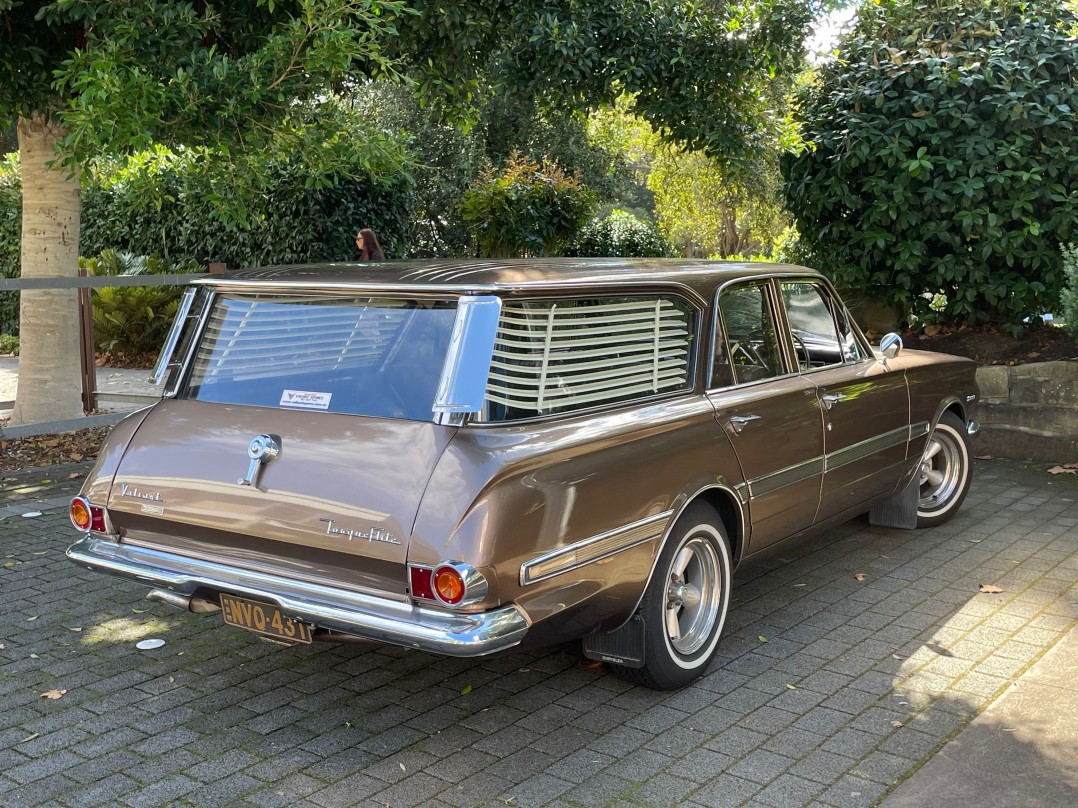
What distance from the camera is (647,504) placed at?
4160 mm

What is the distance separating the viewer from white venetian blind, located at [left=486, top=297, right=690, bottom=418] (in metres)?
3.93

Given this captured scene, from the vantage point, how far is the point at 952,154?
30.1ft

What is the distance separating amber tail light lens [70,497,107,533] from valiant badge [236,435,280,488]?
804mm

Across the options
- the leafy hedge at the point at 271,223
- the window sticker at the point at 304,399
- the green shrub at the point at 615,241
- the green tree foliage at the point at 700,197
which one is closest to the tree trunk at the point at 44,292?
the leafy hedge at the point at 271,223

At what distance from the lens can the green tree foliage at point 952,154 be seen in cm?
896

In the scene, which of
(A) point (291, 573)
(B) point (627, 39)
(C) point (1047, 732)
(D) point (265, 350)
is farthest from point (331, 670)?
(B) point (627, 39)

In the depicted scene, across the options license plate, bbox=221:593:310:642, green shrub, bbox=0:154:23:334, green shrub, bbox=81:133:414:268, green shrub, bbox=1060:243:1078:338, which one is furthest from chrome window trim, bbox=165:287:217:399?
green shrub, bbox=0:154:23:334

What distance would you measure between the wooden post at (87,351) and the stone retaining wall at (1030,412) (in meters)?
7.93

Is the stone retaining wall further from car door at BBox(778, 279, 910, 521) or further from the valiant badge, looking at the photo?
the valiant badge

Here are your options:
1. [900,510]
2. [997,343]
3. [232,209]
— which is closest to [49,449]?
[232,209]

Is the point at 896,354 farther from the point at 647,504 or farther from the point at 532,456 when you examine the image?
the point at 532,456

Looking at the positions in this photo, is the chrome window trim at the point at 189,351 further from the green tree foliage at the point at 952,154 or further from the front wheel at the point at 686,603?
the green tree foliage at the point at 952,154

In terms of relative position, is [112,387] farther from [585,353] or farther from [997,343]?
[585,353]

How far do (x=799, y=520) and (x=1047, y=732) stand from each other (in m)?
1.53
